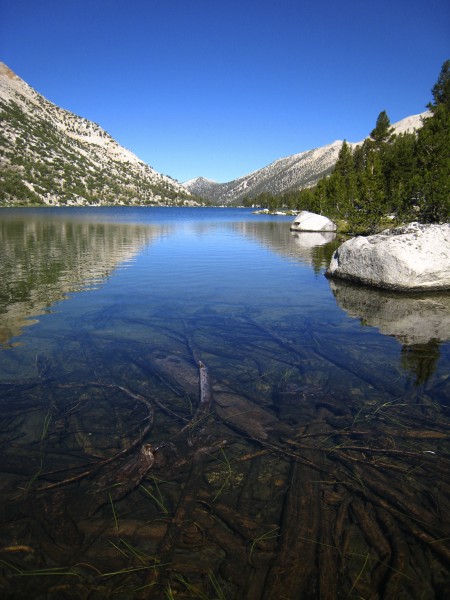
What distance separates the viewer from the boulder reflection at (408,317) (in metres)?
8.55

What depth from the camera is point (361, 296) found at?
1544cm

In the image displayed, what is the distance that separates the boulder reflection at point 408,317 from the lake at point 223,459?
11cm

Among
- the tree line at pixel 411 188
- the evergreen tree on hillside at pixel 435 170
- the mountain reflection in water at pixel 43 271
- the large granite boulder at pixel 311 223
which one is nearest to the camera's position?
the mountain reflection in water at pixel 43 271

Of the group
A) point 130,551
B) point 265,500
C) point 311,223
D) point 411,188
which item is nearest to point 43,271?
point 130,551

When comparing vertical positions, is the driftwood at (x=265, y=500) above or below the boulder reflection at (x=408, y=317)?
below

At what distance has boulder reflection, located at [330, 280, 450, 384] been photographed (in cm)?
855

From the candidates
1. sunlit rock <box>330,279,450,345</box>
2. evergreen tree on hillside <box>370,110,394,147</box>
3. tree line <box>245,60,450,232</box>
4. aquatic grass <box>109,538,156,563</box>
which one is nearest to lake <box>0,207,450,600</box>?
aquatic grass <box>109,538,156,563</box>

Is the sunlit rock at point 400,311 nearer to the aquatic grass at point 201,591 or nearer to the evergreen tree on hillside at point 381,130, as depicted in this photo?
the aquatic grass at point 201,591

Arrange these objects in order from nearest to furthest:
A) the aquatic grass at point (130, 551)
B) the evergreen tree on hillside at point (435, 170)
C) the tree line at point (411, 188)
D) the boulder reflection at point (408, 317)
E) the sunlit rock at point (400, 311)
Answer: the aquatic grass at point (130, 551) → the boulder reflection at point (408, 317) → the sunlit rock at point (400, 311) → the evergreen tree on hillside at point (435, 170) → the tree line at point (411, 188)

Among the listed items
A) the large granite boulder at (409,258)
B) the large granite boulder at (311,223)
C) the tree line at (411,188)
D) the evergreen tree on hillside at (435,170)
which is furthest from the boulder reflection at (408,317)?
the large granite boulder at (311,223)

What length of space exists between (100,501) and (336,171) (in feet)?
315

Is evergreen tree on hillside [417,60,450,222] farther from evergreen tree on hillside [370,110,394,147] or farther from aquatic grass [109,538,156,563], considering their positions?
evergreen tree on hillside [370,110,394,147]

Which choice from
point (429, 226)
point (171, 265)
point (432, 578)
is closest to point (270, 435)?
point (432, 578)

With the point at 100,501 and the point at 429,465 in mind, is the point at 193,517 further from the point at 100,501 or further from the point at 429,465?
the point at 429,465
